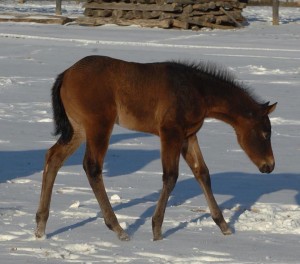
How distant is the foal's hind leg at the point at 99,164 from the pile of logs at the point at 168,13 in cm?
2785

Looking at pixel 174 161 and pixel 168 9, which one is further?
pixel 168 9

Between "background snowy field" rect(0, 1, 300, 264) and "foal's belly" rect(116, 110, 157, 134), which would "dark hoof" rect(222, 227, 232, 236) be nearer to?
"background snowy field" rect(0, 1, 300, 264)

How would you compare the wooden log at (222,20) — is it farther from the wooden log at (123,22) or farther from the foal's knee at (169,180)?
the foal's knee at (169,180)

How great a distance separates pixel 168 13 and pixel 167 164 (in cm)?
2911

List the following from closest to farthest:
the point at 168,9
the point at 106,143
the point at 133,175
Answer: the point at 106,143 < the point at 133,175 < the point at 168,9

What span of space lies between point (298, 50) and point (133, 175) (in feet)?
55.4

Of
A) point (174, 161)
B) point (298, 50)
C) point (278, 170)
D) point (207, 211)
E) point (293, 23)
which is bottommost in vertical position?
point (293, 23)

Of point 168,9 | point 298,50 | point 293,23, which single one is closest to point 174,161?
point 298,50

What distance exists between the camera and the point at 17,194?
928 cm

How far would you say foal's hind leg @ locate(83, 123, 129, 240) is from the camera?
300 inches

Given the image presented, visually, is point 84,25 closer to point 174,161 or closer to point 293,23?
point 293,23

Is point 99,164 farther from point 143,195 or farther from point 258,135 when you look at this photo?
point 143,195

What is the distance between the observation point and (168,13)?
120 ft

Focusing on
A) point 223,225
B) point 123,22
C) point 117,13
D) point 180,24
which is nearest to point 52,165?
point 223,225
